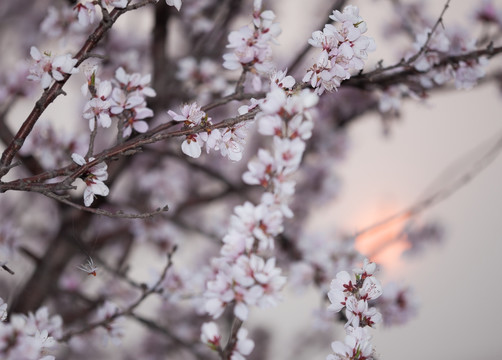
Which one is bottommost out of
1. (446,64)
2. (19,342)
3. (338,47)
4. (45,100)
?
(19,342)

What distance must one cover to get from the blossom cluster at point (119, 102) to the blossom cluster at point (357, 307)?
17.2 inches

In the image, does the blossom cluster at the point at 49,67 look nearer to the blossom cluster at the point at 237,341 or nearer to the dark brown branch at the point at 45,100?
the dark brown branch at the point at 45,100

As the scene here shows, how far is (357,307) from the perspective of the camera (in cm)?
76

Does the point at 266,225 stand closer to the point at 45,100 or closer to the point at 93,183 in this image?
the point at 93,183

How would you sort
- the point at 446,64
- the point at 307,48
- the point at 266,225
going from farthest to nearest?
the point at 307,48 → the point at 446,64 → the point at 266,225

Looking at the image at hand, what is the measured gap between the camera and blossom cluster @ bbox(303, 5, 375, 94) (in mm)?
788

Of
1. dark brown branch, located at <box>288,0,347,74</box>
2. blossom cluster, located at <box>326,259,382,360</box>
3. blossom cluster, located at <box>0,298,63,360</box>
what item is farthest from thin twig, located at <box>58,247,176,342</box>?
dark brown branch, located at <box>288,0,347,74</box>

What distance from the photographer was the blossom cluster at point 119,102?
2.68 ft

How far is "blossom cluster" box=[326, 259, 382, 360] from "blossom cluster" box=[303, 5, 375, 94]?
297 millimetres

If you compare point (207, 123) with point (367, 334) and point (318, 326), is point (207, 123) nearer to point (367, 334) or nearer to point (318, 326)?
point (367, 334)

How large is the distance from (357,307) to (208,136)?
13.8 inches

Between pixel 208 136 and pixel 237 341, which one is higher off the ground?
pixel 208 136

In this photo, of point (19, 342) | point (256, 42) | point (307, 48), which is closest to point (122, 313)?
point (19, 342)

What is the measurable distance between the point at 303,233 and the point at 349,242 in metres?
0.42
